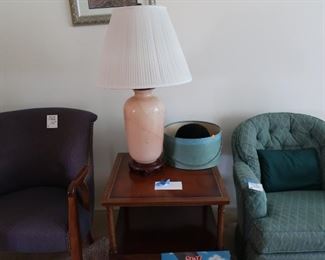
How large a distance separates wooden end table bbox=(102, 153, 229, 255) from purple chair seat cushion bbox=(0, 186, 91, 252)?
22cm

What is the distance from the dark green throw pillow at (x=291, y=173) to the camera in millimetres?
1662

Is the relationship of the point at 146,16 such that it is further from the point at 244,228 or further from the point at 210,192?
the point at 244,228

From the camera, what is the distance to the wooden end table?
4.36 ft

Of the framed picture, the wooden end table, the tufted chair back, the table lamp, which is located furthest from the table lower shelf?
the framed picture

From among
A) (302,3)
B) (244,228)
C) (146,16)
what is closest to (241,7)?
(302,3)

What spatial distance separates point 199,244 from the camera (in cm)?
142

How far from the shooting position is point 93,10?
5.87 feet

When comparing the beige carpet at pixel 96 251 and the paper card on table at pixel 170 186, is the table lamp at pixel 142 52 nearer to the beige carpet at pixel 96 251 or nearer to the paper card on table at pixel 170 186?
the paper card on table at pixel 170 186

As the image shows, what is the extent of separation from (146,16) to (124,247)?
107 centimetres

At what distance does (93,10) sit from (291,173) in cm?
151

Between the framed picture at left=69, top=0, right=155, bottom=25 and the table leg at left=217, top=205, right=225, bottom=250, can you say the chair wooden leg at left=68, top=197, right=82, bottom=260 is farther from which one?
the framed picture at left=69, top=0, right=155, bottom=25

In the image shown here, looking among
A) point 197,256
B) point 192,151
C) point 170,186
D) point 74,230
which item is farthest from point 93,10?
point 197,256

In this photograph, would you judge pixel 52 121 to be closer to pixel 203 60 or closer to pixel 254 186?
pixel 203 60

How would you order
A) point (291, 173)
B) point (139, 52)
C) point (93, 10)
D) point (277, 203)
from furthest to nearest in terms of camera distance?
point (93, 10) → point (291, 173) → point (277, 203) → point (139, 52)
